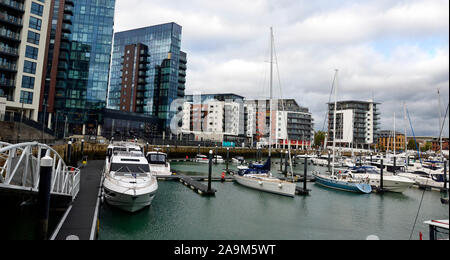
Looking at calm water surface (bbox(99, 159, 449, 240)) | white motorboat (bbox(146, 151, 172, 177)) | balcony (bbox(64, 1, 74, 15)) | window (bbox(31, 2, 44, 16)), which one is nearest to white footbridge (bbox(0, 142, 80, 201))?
calm water surface (bbox(99, 159, 449, 240))

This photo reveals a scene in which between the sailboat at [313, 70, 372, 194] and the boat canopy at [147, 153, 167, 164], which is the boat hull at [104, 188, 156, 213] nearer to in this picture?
the boat canopy at [147, 153, 167, 164]

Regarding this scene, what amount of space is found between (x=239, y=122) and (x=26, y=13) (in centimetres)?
8624

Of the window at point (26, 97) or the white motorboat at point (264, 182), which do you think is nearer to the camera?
the white motorboat at point (264, 182)

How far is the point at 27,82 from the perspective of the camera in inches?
1933

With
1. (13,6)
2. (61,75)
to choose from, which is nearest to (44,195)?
(13,6)

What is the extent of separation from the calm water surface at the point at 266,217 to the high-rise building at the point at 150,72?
76.3 m

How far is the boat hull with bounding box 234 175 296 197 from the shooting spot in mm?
26047

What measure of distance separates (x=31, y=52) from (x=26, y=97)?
824 cm

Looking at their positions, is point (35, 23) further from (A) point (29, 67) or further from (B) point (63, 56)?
(B) point (63, 56)

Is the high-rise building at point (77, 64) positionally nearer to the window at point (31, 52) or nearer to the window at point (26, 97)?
the window at point (26, 97)

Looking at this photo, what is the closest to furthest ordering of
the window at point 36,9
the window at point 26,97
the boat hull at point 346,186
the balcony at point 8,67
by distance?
the boat hull at point 346,186 → the balcony at point 8,67 → the window at point 26,97 → the window at point 36,9

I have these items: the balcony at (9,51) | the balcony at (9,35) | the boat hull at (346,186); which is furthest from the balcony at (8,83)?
the boat hull at (346,186)

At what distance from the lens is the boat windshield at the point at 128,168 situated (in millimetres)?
20109

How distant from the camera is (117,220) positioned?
16.3 meters
